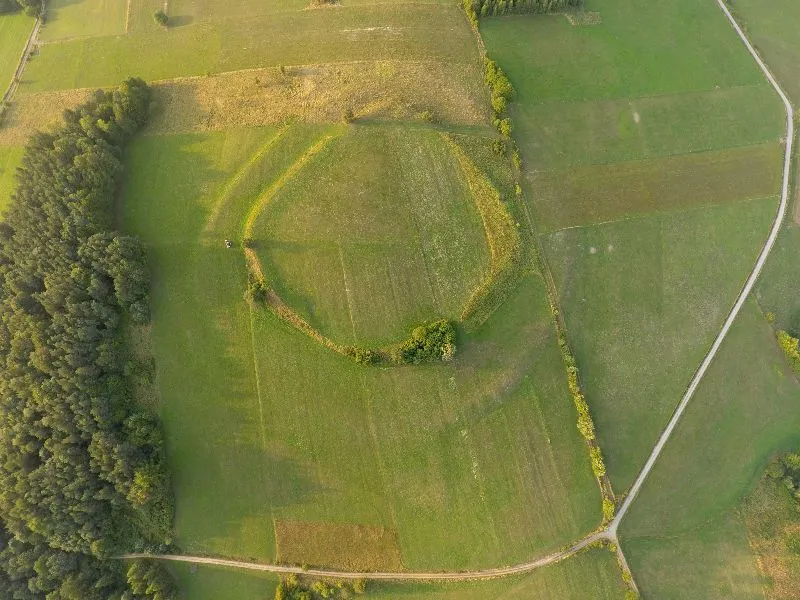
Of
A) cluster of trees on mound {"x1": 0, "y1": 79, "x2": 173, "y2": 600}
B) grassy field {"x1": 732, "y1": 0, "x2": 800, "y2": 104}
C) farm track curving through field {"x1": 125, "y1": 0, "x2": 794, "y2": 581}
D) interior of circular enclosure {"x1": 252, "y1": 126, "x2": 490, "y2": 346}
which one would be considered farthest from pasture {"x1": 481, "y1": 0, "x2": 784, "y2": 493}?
cluster of trees on mound {"x1": 0, "y1": 79, "x2": 173, "y2": 600}

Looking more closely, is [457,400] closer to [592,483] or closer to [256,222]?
[592,483]

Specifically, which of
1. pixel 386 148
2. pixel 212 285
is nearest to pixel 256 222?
pixel 212 285

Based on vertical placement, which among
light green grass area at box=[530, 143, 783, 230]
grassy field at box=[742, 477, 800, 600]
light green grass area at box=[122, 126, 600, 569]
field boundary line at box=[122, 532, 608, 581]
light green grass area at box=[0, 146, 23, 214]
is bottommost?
grassy field at box=[742, 477, 800, 600]

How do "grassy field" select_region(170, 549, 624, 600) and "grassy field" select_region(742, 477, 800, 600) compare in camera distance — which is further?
"grassy field" select_region(742, 477, 800, 600)

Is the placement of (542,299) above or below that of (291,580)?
above

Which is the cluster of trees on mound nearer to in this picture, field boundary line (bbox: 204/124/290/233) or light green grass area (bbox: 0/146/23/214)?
light green grass area (bbox: 0/146/23/214)

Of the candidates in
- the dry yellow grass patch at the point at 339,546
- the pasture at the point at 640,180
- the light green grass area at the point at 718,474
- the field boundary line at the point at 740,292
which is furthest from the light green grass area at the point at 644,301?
the dry yellow grass patch at the point at 339,546

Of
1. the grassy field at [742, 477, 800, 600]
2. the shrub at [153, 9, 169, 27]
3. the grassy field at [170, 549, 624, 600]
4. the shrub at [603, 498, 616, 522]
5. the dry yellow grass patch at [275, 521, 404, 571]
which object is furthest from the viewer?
the shrub at [153, 9, 169, 27]
